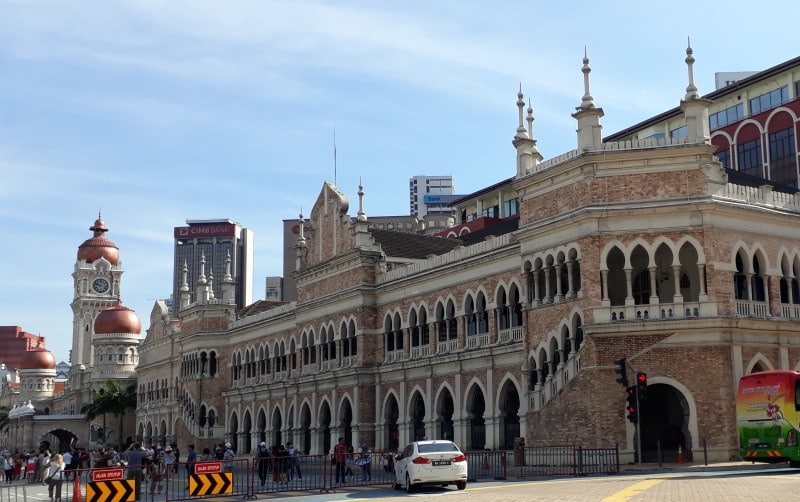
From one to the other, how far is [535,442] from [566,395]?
2.26 metres

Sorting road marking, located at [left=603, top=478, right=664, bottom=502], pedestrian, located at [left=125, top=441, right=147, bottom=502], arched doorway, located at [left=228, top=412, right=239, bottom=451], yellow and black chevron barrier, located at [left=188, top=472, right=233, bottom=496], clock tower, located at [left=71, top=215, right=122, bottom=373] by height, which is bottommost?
road marking, located at [left=603, top=478, right=664, bottom=502]

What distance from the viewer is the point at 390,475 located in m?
35.3

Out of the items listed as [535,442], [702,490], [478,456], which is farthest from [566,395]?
[702,490]

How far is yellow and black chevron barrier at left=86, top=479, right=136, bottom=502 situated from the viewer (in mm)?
22875

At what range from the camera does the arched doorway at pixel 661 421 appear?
116 ft

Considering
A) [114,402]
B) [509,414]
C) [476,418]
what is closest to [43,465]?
[476,418]

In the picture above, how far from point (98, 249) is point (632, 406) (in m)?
111

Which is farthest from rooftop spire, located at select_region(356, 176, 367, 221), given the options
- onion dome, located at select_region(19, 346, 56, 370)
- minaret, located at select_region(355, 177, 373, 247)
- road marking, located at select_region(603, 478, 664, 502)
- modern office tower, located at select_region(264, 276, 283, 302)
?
modern office tower, located at select_region(264, 276, 283, 302)

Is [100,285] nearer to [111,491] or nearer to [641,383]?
[641,383]

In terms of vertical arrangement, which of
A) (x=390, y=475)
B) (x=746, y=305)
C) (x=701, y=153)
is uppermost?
(x=701, y=153)

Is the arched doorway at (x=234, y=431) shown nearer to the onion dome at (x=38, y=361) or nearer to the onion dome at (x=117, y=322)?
the onion dome at (x=117, y=322)

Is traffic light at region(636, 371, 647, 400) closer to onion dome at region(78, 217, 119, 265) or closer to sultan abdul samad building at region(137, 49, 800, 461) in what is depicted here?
sultan abdul samad building at region(137, 49, 800, 461)

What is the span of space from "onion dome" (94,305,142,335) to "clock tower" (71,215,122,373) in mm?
20822

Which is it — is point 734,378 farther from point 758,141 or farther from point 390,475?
point 758,141
